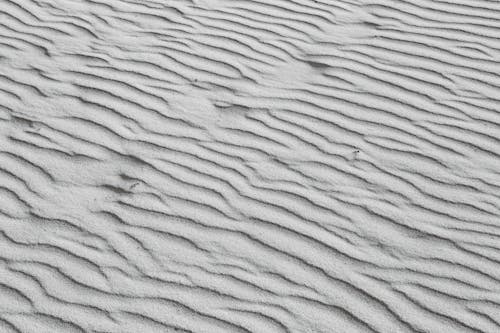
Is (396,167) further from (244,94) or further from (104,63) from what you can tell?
(104,63)

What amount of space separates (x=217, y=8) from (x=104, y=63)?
1131 mm

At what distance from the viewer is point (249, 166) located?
4562mm

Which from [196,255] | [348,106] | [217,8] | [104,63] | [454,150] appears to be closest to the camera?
[196,255]

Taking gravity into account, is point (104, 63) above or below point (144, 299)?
above

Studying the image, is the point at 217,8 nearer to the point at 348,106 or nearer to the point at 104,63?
the point at 104,63

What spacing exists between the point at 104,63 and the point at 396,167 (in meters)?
2.12

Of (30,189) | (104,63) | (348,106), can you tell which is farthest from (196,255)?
(104,63)

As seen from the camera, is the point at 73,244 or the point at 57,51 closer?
the point at 73,244

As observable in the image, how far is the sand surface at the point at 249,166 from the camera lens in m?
3.73

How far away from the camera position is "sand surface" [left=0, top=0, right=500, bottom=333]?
3.73 m

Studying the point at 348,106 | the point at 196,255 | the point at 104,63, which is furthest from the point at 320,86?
the point at 196,255

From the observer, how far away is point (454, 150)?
15.5ft

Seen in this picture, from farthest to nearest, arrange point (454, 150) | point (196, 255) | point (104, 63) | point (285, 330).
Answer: point (104, 63) < point (454, 150) < point (196, 255) < point (285, 330)

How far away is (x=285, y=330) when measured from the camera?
11.7ft
